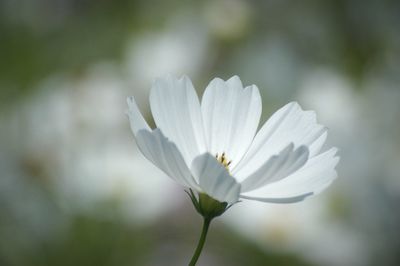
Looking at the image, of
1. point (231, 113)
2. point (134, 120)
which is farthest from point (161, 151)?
point (231, 113)

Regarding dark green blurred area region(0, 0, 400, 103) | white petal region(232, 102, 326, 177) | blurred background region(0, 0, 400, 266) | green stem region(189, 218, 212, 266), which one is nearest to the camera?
green stem region(189, 218, 212, 266)

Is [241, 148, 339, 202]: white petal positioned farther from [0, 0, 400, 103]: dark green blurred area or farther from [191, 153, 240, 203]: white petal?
[0, 0, 400, 103]: dark green blurred area

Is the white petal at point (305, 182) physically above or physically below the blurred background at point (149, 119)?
above

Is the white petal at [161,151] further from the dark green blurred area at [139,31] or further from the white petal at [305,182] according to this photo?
the dark green blurred area at [139,31]

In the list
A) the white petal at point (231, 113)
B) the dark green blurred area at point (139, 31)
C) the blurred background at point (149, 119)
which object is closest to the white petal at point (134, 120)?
the white petal at point (231, 113)

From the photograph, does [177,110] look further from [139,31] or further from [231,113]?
[139,31]

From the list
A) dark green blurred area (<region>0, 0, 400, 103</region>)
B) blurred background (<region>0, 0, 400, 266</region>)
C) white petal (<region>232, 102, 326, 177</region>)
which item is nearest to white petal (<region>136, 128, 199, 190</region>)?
white petal (<region>232, 102, 326, 177</region>)

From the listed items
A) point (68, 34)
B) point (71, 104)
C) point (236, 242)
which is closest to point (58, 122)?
point (71, 104)

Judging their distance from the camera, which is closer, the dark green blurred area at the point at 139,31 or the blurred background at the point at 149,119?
the blurred background at the point at 149,119
